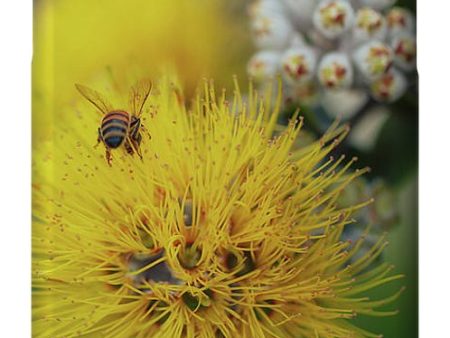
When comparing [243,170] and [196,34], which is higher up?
[196,34]

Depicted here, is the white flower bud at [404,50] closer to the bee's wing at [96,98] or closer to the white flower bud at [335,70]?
the white flower bud at [335,70]

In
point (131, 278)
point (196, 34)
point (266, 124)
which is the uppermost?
point (196, 34)

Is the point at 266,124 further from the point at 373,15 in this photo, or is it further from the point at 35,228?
the point at 35,228

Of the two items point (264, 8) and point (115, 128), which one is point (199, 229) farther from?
point (264, 8)

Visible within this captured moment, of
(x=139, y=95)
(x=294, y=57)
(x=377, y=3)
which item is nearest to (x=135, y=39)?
(x=139, y=95)

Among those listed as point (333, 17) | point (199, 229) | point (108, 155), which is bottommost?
point (199, 229)

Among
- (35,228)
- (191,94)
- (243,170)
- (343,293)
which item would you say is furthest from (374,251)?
→ (35,228)
